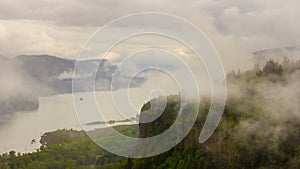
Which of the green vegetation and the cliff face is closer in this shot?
the green vegetation

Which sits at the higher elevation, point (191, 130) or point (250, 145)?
point (191, 130)

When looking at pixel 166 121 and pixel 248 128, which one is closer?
pixel 248 128

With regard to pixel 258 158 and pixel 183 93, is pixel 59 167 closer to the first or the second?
pixel 183 93

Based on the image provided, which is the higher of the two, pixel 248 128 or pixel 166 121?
pixel 166 121

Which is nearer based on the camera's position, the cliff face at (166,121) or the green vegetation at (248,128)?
the green vegetation at (248,128)

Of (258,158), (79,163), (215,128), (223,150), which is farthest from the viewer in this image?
(79,163)

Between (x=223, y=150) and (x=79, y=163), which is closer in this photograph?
(x=223, y=150)

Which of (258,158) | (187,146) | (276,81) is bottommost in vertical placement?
(258,158)

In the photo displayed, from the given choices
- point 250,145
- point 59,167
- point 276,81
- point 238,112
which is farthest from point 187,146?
point 59,167
